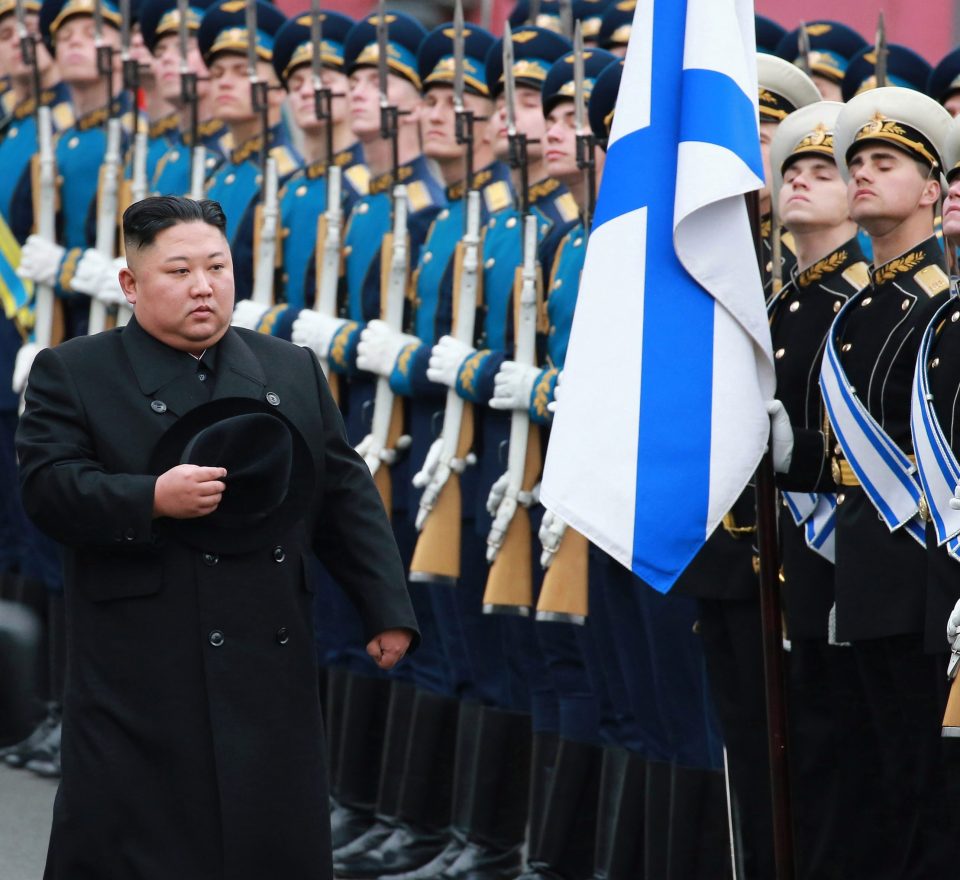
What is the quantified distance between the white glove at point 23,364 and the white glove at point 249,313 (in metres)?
0.98

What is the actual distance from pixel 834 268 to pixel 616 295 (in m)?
1.04

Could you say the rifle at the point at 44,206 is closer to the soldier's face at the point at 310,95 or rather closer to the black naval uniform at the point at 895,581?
the soldier's face at the point at 310,95

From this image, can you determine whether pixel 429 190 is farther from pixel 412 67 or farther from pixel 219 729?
pixel 219 729

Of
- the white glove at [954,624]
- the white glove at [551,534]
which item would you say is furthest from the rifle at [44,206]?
the white glove at [954,624]

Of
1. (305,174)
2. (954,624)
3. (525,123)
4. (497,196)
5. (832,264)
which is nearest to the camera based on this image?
(954,624)

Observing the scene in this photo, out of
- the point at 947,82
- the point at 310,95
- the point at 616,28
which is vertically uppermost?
the point at 616,28

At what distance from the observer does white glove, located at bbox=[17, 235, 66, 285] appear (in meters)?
9.48

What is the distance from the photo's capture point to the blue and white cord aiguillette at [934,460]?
5.47 metres

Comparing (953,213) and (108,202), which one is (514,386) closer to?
(953,213)

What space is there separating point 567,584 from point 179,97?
134 inches

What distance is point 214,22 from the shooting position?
9219mm

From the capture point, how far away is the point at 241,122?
9180 millimetres

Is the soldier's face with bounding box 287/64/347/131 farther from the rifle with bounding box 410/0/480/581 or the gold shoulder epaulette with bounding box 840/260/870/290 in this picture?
the gold shoulder epaulette with bounding box 840/260/870/290

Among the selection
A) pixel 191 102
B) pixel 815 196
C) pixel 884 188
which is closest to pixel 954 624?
pixel 884 188
